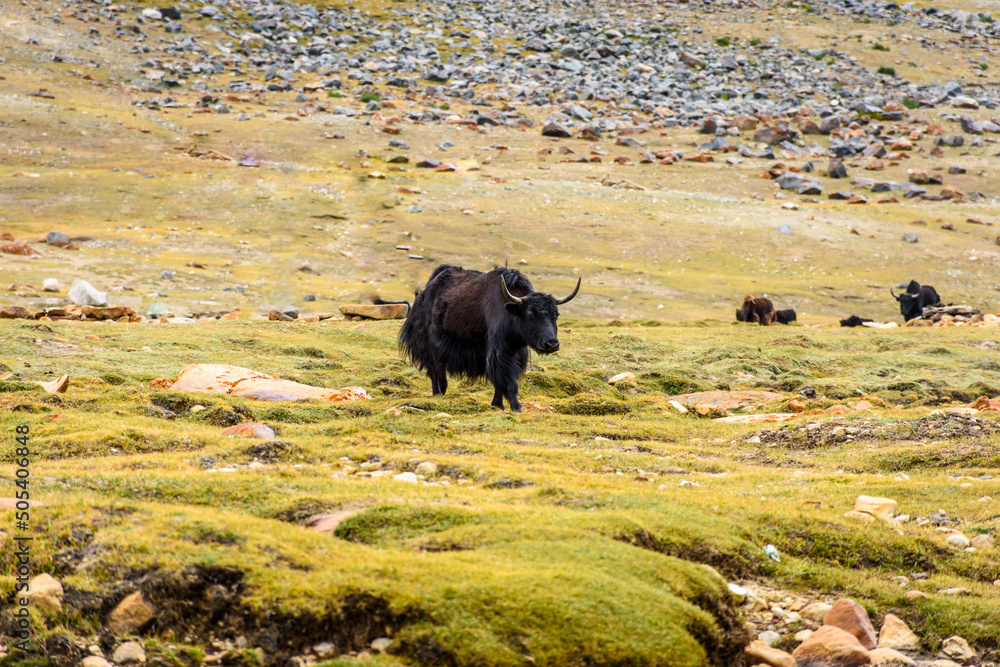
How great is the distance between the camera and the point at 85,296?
18797 millimetres

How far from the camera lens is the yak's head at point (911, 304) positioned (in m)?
24.1

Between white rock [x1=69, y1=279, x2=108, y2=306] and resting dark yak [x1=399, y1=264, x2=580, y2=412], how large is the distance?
8289 millimetres

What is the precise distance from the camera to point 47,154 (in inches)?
1299

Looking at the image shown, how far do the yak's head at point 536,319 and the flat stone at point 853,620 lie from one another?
621cm

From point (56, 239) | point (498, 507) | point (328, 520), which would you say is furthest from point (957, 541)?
point (56, 239)

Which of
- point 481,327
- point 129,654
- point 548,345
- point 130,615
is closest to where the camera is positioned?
point 129,654

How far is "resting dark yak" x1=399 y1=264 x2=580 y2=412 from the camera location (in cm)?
1161

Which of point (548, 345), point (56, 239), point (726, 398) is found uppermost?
point (548, 345)

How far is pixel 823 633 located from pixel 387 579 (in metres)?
2.57

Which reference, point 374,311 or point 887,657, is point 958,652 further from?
point 374,311

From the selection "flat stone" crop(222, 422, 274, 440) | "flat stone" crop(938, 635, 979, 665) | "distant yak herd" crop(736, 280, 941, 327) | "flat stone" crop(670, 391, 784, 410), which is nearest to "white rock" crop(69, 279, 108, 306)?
"flat stone" crop(222, 422, 274, 440)

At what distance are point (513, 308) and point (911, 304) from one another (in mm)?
16430

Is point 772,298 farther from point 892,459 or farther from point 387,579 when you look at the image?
point 387,579

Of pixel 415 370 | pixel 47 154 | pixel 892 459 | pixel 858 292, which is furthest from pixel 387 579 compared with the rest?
pixel 47 154
